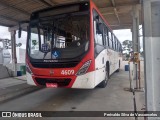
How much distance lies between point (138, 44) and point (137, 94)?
495 cm

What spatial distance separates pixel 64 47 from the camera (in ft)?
19.3

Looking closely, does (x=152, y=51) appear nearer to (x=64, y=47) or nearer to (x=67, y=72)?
(x=67, y=72)

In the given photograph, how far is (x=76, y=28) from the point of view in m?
5.96

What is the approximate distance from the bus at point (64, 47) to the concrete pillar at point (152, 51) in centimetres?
253

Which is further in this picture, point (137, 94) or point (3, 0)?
point (3, 0)

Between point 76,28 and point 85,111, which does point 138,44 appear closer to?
point 76,28

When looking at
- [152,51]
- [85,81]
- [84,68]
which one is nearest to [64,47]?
[84,68]

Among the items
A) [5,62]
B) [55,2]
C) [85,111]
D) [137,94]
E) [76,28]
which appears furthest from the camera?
[5,62]

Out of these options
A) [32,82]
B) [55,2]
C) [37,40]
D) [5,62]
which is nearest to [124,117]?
[32,82]

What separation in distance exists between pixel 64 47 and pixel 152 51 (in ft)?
10.6

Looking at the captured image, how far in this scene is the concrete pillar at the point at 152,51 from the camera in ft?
10.2

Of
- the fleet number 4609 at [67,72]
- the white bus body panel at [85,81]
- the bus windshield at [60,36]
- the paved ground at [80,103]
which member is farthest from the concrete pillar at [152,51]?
the fleet number 4609 at [67,72]

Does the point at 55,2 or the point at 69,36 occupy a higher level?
the point at 55,2

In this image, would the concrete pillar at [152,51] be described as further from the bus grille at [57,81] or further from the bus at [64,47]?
the bus grille at [57,81]
